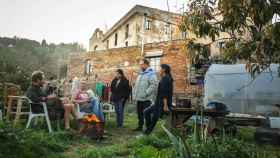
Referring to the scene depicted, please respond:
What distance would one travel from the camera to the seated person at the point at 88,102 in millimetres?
6871

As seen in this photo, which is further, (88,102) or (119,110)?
(119,110)

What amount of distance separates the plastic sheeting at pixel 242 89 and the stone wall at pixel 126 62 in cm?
573

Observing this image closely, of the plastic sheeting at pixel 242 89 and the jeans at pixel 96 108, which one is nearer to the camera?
the jeans at pixel 96 108

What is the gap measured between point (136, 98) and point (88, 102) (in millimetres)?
1151

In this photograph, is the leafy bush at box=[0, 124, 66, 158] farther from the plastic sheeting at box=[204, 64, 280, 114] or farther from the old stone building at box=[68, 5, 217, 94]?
the old stone building at box=[68, 5, 217, 94]

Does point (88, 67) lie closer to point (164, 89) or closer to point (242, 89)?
point (242, 89)

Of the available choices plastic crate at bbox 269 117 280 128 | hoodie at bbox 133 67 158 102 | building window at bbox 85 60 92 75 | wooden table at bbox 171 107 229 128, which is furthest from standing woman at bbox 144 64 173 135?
building window at bbox 85 60 92 75

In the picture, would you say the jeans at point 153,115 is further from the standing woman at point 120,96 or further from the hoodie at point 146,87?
the standing woman at point 120,96

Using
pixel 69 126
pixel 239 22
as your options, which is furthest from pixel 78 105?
pixel 239 22

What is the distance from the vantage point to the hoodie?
6789 millimetres

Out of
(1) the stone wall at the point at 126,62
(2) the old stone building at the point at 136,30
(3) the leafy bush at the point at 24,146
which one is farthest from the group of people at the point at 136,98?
(2) the old stone building at the point at 136,30

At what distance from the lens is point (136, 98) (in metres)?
7.00

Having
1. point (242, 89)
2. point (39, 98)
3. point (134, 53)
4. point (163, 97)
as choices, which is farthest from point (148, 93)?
point (134, 53)

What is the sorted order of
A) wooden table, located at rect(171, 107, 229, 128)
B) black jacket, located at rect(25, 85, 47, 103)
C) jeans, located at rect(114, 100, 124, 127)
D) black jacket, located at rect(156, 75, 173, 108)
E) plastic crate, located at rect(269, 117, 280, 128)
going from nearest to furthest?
wooden table, located at rect(171, 107, 229, 128)
black jacket, located at rect(25, 85, 47, 103)
black jacket, located at rect(156, 75, 173, 108)
plastic crate, located at rect(269, 117, 280, 128)
jeans, located at rect(114, 100, 124, 127)
